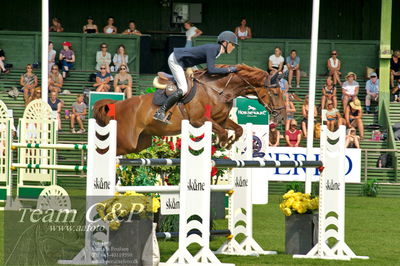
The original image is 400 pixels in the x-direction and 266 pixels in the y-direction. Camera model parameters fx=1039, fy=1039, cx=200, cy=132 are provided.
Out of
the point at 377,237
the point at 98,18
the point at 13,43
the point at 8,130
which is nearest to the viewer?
the point at 377,237

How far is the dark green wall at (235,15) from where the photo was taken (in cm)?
2853

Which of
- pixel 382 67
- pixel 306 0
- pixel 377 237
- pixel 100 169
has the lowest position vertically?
pixel 377 237

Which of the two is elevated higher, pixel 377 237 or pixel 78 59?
pixel 78 59

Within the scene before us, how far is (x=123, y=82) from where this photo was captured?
78.6 feet

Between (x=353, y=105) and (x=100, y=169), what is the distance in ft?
48.7

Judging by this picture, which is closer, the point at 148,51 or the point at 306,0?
the point at 148,51

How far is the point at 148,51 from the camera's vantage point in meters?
26.1

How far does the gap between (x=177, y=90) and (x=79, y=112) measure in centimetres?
1031

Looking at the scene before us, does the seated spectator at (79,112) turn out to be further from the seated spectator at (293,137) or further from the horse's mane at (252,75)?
the horse's mane at (252,75)

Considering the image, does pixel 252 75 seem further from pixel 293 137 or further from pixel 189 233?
pixel 293 137

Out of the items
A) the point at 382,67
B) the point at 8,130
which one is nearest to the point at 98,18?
the point at 382,67

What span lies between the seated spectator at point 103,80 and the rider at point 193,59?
10.5 metres

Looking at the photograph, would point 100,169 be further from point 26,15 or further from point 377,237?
point 26,15

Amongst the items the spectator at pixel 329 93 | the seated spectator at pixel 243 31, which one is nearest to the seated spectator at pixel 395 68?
the spectator at pixel 329 93
